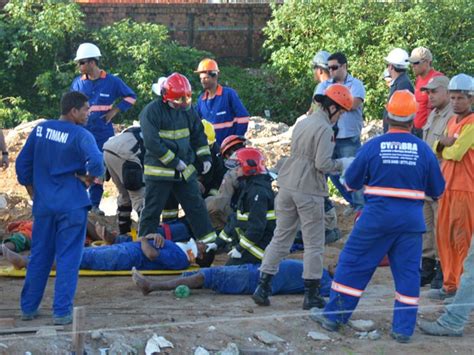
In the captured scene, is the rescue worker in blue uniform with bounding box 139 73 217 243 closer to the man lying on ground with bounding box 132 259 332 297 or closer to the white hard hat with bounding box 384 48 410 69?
the man lying on ground with bounding box 132 259 332 297

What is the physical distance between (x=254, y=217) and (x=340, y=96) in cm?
161

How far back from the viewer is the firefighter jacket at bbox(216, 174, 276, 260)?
1066 cm

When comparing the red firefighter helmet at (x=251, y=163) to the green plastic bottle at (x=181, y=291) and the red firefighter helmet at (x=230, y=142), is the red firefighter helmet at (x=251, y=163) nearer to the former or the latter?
the green plastic bottle at (x=181, y=291)

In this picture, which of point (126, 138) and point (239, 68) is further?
point (239, 68)

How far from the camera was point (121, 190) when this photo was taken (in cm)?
1309

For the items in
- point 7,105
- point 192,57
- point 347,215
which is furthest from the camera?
point 192,57

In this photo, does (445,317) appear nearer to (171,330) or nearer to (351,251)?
(351,251)

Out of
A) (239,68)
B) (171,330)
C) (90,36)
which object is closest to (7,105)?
(90,36)

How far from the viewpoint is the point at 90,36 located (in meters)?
21.3

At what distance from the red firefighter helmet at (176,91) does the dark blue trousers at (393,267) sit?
305 cm

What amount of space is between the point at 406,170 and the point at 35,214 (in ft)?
10.1

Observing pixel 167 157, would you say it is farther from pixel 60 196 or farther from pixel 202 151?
pixel 60 196

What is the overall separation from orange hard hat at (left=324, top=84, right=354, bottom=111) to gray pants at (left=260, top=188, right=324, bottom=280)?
839mm

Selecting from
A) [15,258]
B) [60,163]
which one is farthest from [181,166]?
[60,163]
